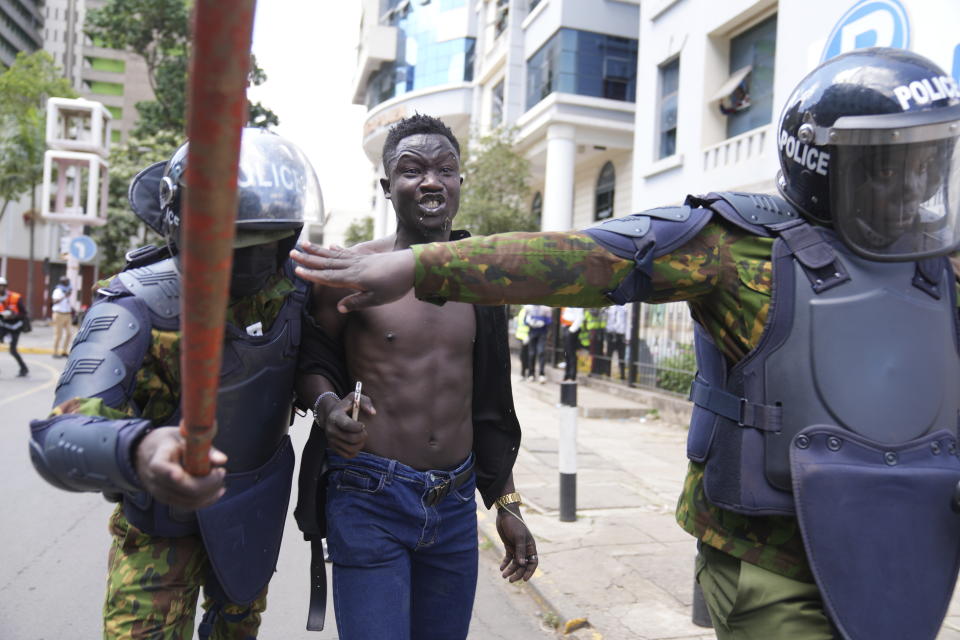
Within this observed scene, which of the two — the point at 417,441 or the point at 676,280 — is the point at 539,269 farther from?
the point at 417,441

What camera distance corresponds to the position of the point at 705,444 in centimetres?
177

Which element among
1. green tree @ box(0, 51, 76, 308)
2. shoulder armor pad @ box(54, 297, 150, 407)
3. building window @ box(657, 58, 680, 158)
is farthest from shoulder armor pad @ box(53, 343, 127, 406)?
green tree @ box(0, 51, 76, 308)

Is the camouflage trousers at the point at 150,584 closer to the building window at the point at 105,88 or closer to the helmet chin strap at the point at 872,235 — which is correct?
the helmet chin strap at the point at 872,235

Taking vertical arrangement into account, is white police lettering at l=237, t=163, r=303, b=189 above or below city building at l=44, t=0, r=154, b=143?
below

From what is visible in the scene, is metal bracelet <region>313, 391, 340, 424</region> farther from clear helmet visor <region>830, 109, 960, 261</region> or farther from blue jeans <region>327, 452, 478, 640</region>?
clear helmet visor <region>830, 109, 960, 261</region>

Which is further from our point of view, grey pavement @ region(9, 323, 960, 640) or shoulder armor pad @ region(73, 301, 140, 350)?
grey pavement @ region(9, 323, 960, 640)

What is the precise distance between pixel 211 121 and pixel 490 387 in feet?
5.77

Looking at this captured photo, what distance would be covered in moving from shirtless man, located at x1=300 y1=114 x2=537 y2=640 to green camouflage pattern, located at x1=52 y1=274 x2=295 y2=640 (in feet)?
1.01

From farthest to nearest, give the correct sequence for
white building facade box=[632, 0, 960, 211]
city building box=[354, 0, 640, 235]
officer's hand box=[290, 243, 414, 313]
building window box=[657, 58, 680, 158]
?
city building box=[354, 0, 640, 235] → building window box=[657, 58, 680, 158] → white building facade box=[632, 0, 960, 211] → officer's hand box=[290, 243, 414, 313]

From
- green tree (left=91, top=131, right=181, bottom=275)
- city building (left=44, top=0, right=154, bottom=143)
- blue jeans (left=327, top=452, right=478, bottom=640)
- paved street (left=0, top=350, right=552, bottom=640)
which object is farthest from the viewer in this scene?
city building (left=44, top=0, right=154, bottom=143)

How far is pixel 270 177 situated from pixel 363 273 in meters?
0.47

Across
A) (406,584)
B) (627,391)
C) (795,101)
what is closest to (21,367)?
(627,391)

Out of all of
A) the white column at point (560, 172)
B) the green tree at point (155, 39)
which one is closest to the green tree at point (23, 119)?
→ the green tree at point (155, 39)

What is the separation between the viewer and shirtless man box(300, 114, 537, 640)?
2.10m
